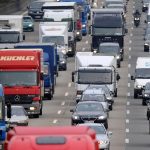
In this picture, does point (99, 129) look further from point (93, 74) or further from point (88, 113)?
point (93, 74)

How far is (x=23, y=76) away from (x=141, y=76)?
12.7 meters

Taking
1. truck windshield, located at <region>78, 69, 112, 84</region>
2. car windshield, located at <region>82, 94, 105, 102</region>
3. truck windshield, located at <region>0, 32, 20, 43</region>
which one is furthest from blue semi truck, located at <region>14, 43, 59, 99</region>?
truck windshield, located at <region>0, 32, 20, 43</region>

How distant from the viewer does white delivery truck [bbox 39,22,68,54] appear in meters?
73.2

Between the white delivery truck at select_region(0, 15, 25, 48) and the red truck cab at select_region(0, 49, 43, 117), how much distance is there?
65.9 feet

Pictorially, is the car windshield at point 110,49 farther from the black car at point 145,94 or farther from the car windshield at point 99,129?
the car windshield at point 99,129

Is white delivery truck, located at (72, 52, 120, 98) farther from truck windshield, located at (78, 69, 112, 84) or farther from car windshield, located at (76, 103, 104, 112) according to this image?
car windshield, located at (76, 103, 104, 112)

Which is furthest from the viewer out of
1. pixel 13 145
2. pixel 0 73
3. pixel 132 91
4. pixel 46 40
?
pixel 46 40

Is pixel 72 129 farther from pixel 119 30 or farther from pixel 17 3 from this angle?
pixel 17 3

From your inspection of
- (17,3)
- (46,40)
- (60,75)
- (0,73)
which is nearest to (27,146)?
(0,73)

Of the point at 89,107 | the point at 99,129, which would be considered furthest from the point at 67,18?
the point at 99,129

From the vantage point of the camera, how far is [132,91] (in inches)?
2429

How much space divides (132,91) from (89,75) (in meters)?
7.46

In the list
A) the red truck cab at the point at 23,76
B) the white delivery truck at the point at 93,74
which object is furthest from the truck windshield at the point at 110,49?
the red truck cab at the point at 23,76

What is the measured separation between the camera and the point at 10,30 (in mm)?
73500
